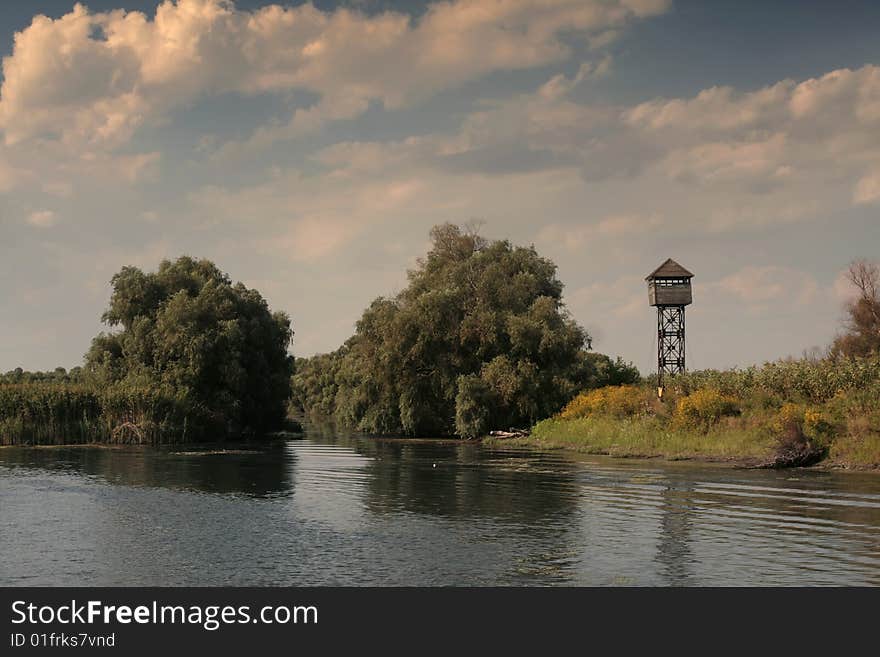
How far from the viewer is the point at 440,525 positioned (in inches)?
936

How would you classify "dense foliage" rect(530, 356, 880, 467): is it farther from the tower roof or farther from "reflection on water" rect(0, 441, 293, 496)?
"reflection on water" rect(0, 441, 293, 496)

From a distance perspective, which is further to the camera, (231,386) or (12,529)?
(231,386)

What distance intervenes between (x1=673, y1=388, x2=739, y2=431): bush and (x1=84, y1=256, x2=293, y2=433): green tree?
127 ft

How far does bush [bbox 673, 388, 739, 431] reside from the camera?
149ft

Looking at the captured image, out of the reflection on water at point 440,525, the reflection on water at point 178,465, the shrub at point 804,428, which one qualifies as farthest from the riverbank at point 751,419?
the reflection on water at point 178,465

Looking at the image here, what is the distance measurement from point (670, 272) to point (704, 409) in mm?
15889

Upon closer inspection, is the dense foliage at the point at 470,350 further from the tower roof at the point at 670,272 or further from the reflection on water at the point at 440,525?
the reflection on water at the point at 440,525

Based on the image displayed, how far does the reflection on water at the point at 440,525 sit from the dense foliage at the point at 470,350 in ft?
79.7

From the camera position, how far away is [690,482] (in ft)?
109

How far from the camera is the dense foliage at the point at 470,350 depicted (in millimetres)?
65938
